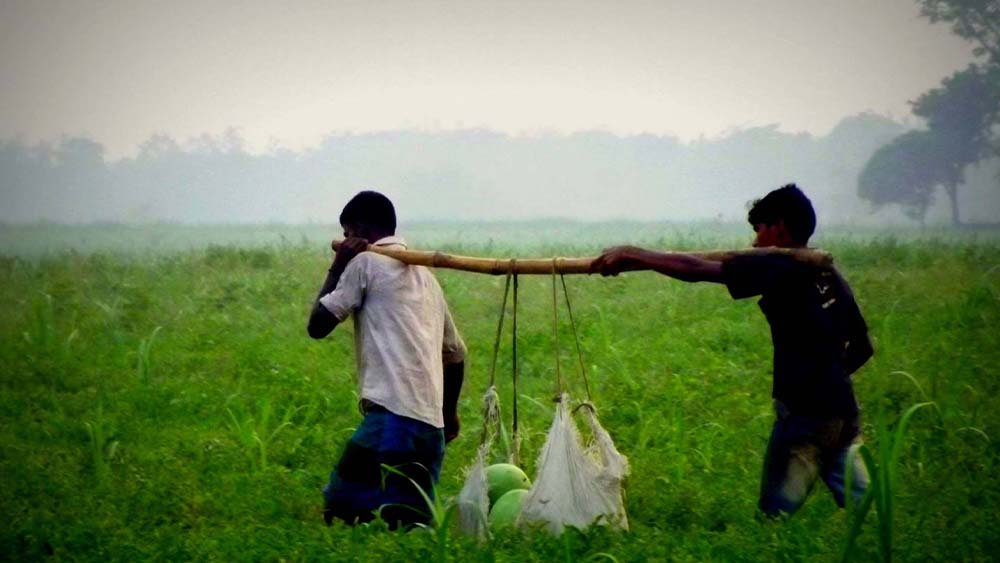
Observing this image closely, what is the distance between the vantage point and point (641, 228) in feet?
187

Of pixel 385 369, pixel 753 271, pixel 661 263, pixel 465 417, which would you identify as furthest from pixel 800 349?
pixel 465 417

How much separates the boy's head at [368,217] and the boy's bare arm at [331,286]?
4.3 inches

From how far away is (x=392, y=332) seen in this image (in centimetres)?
551

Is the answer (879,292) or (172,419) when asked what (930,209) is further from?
(172,419)

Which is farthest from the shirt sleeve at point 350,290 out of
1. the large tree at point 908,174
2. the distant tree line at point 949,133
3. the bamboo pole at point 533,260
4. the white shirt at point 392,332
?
the large tree at point 908,174

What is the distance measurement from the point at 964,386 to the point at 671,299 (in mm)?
5597

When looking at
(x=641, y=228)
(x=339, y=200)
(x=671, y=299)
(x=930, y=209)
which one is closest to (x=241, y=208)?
(x=339, y=200)

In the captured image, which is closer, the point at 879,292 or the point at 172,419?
the point at 172,419

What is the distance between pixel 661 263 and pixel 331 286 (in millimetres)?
1681

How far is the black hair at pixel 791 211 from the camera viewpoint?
5086 millimetres

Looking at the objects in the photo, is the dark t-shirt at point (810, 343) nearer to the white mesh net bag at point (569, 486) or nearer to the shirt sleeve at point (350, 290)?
the white mesh net bag at point (569, 486)

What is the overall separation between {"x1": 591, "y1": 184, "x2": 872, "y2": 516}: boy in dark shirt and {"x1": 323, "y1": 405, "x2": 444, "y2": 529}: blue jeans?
4.18 ft

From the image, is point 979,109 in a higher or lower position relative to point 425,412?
higher

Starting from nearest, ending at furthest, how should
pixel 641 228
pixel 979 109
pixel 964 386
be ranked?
pixel 964 386
pixel 979 109
pixel 641 228
